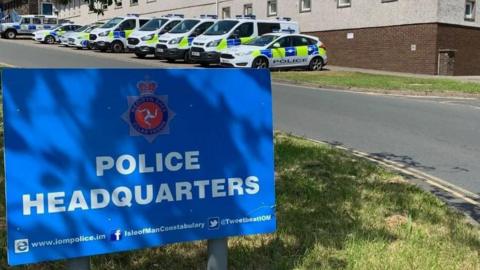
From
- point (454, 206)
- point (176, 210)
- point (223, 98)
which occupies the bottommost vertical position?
point (454, 206)

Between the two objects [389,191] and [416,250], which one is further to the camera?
[389,191]

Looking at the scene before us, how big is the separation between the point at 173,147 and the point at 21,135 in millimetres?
757

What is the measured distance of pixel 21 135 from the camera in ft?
9.07

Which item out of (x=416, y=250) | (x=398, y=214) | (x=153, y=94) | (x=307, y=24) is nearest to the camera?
(x=153, y=94)

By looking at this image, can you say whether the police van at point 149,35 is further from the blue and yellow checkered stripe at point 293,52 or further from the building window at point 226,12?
the building window at point 226,12

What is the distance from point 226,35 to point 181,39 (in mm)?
2692

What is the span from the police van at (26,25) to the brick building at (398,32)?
2358 centimetres

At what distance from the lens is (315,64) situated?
79.6 feet

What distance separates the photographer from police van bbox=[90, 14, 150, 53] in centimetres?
3155

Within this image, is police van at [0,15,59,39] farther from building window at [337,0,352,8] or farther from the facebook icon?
the facebook icon

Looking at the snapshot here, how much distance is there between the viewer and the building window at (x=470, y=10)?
89.5ft

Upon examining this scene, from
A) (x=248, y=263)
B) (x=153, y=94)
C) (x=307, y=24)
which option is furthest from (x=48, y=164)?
(x=307, y=24)

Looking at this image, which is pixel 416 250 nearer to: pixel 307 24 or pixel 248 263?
pixel 248 263

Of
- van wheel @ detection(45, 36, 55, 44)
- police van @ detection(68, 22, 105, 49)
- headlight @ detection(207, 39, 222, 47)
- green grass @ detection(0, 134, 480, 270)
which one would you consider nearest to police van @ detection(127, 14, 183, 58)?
police van @ detection(68, 22, 105, 49)
